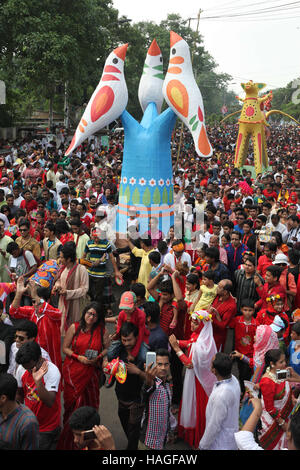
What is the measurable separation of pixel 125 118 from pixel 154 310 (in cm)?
508

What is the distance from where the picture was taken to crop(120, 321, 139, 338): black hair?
331 centimetres

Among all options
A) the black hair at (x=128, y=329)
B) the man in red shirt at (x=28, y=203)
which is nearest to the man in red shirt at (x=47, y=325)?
the black hair at (x=128, y=329)

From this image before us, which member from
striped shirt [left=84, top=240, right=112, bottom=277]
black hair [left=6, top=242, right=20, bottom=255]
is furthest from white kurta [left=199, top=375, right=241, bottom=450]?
black hair [left=6, top=242, right=20, bottom=255]

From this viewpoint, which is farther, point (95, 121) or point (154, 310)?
point (95, 121)

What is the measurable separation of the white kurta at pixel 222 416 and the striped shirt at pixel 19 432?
1.17m

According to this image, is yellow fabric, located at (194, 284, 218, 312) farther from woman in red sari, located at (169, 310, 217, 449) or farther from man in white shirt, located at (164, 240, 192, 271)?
man in white shirt, located at (164, 240, 192, 271)

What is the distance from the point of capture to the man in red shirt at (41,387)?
2.89m

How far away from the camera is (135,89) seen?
92.6ft

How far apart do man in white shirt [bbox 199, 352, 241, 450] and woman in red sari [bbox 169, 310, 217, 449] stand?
1.70 feet

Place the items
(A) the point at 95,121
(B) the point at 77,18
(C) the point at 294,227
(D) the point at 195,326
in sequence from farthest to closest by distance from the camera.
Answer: (B) the point at 77,18 < (A) the point at 95,121 < (C) the point at 294,227 < (D) the point at 195,326

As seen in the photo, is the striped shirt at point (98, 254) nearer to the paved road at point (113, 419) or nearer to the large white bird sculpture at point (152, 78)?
the paved road at point (113, 419)

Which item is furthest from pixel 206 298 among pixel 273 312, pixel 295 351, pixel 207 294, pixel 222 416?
pixel 222 416

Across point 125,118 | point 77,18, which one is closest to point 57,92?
point 77,18

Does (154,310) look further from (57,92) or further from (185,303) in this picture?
(57,92)
